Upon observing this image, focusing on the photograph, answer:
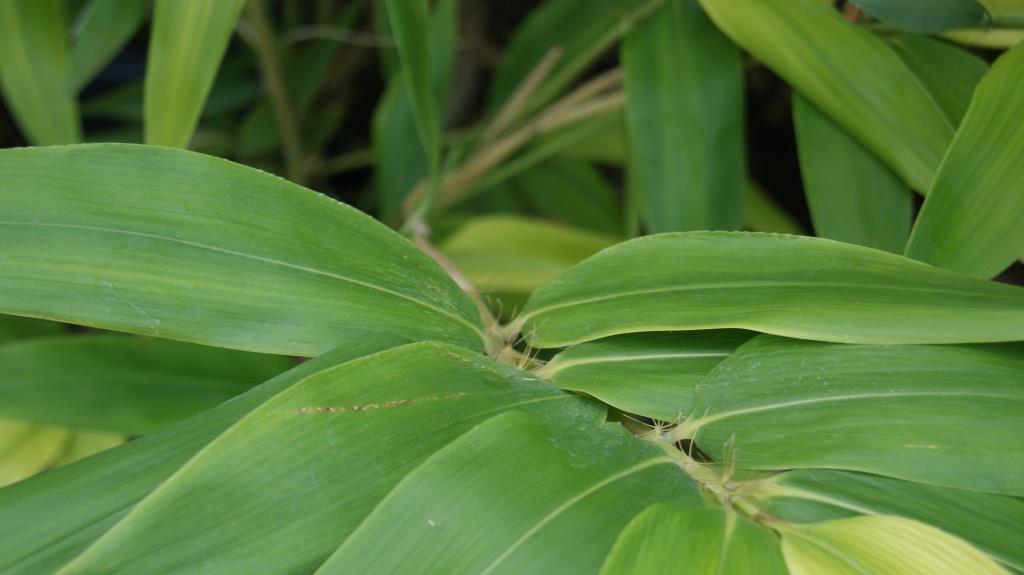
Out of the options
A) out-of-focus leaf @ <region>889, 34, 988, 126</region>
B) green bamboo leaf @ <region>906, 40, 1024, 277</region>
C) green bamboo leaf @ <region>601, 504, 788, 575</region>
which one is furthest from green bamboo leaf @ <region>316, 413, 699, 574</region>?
out-of-focus leaf @ <region>889, 34, 988, 126</region>

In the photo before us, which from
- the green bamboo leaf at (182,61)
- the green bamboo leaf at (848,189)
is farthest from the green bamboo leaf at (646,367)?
the green bamboo leaf at (182,61)

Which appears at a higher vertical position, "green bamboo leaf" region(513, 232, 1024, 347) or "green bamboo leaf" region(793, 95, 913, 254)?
"green bamboo leaf" region(793, 95, 913, 254)

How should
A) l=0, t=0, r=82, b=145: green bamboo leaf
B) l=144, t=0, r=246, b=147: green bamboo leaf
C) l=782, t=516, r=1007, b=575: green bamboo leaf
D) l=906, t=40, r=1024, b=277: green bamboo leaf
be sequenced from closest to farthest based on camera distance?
l=782, t=516, r=1007, b=575: green bamboo leaf, l=906, t=40, r=1024, b=277: green bamboo leaf, l=144, t=0, r=246, b=147: green bamboo leaf, l=0, t=0, r=82, b=145: green bamboo leaf

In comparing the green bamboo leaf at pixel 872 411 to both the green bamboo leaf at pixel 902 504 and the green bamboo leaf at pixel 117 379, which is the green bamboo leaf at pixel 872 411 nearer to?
the green bamboo leaf at pixel 902 504

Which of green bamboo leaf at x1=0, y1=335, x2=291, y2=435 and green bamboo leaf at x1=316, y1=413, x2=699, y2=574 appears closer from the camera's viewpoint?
green bamboo leaf at x1=316, y1=413, x2=699, y2=574

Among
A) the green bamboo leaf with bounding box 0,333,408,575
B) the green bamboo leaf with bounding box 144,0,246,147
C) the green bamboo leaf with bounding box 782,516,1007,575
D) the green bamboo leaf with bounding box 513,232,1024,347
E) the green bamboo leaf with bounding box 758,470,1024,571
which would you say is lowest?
the green bamboo leaf with bounding box 0,333,408,575

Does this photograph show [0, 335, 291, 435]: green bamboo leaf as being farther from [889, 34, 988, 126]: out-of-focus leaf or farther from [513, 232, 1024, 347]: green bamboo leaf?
[889, 34, 988, 126]: out-of-focus leaf

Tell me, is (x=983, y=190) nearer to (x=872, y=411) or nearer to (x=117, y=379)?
(x=872, y=411)
